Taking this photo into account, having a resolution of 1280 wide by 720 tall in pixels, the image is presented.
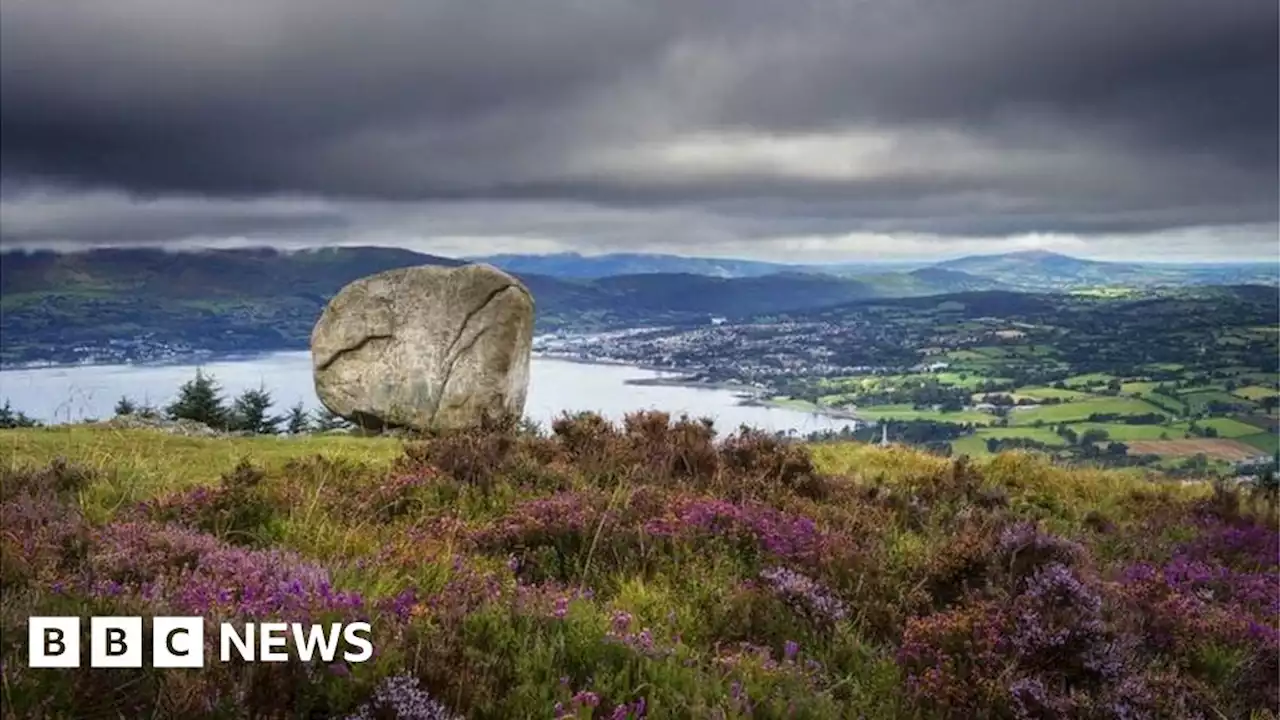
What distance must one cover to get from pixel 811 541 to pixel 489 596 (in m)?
3.33

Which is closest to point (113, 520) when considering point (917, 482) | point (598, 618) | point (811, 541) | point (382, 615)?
point (382, 615)

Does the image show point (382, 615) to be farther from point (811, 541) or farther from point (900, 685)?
point (811, 541)

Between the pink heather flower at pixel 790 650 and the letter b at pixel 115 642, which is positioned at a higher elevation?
the letter b at pixel 115 642

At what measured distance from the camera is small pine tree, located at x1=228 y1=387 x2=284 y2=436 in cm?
2659

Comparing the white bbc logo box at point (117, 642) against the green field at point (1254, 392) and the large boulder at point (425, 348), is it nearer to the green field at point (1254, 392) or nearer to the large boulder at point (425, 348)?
the large boulder at point (425, 348)

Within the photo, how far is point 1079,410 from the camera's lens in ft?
200

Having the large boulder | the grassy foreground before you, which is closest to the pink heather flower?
the grassy foreground

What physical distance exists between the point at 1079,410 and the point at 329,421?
168 ft

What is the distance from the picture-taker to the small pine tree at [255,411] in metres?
26.6

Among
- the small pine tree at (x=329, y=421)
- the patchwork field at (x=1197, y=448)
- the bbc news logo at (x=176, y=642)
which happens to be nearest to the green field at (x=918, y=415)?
the patchwork field at (x=1197, y=448)

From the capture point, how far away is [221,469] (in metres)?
12.2

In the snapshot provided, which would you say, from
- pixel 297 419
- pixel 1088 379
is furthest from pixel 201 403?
pixel 1088 379

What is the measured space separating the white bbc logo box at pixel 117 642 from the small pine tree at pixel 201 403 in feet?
70.4

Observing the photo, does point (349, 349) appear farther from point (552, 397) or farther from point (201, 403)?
point (552, 397)
